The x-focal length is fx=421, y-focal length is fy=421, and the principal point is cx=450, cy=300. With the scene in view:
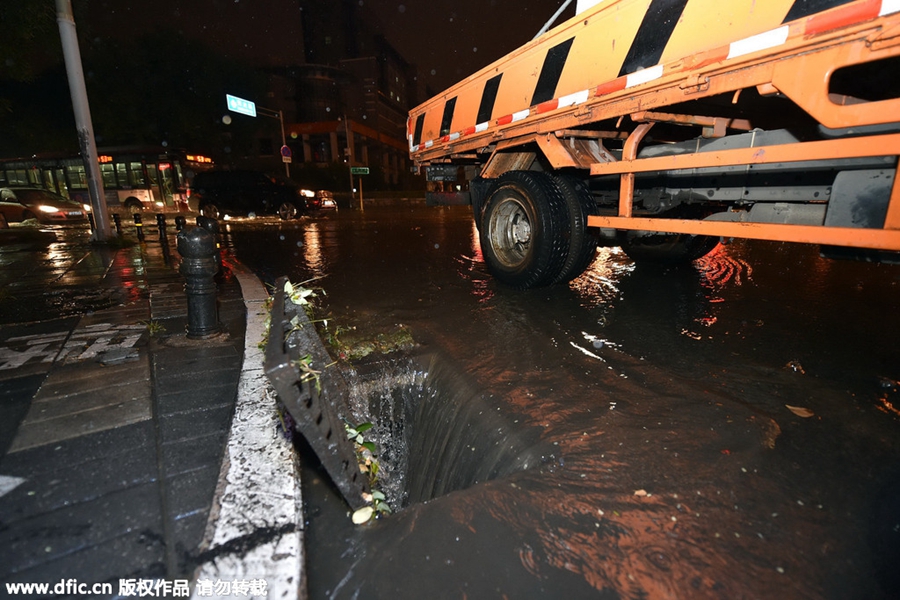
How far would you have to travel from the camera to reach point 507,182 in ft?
15.3

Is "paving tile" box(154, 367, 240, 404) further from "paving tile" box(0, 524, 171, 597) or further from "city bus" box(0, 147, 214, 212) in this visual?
"city bus" box(0, 147, 214, 212)

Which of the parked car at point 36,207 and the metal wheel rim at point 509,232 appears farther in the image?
the parked car at point 36,207

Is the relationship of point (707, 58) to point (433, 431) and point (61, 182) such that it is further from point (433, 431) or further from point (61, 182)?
point (61, 182)

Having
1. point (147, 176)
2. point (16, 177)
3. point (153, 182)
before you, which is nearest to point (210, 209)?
point (153, 182)

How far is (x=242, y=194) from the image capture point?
16750 mm

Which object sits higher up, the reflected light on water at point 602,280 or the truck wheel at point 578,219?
the truck wheel at point 578,219

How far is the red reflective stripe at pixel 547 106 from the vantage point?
151 inches

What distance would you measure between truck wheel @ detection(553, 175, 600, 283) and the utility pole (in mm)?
9839

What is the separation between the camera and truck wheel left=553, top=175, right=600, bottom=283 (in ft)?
13.9

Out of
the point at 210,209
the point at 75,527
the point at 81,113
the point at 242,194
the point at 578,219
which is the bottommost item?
the point at 75,527

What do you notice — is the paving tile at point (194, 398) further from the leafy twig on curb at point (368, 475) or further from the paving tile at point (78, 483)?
the leafy twig on curb at point (368, 475)

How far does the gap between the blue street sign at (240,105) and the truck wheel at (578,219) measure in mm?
29158

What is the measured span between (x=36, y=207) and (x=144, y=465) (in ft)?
67.3

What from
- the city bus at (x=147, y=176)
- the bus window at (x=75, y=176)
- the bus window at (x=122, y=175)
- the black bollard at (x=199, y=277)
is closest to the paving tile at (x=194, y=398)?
the black bollard at (x=199, y=277)
